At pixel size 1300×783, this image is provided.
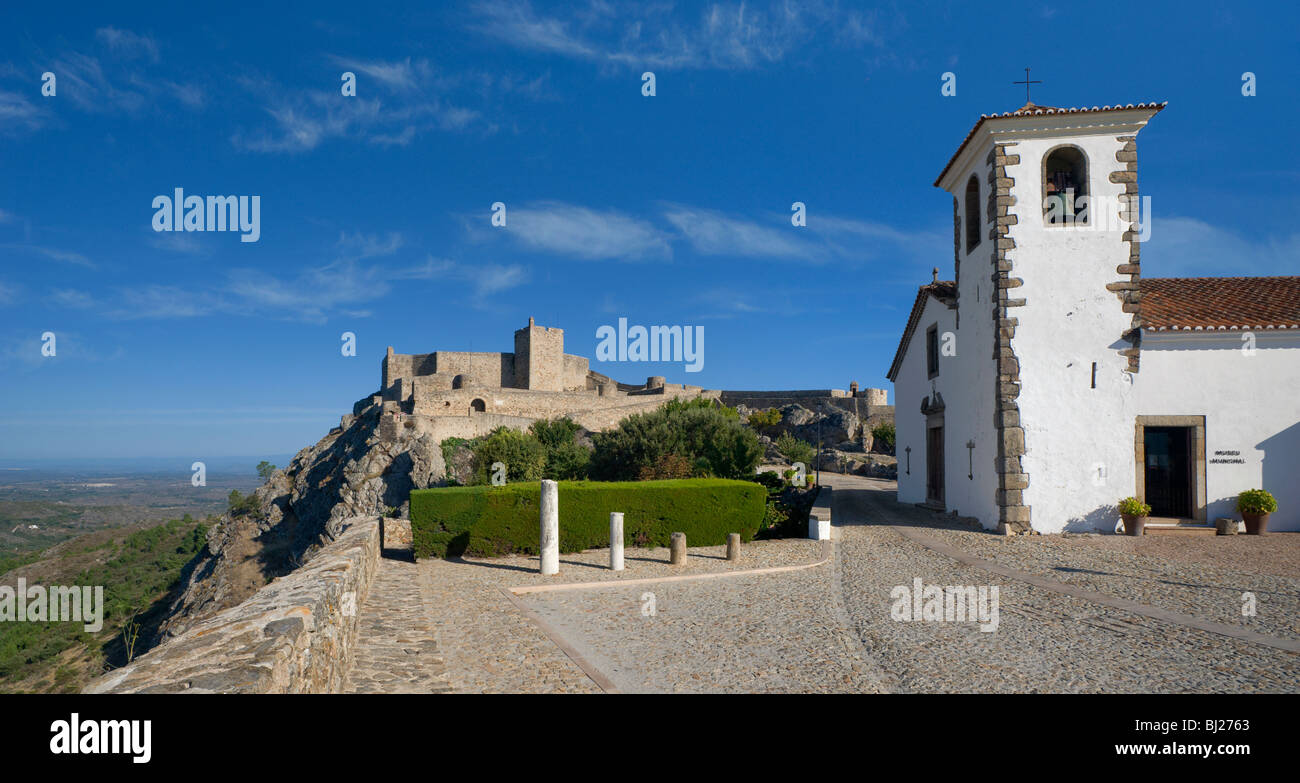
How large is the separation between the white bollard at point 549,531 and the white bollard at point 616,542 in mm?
964

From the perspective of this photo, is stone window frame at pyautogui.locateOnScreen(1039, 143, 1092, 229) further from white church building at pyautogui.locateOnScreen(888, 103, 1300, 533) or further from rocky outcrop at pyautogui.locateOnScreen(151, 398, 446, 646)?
rocky outcrop at pyautogui.locateOnScreen(151, 398, 446, 646)

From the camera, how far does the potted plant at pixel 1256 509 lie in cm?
1272

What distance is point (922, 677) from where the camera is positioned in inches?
207

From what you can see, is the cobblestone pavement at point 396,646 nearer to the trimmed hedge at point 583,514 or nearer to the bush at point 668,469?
the trimmed hedge at point 583,514

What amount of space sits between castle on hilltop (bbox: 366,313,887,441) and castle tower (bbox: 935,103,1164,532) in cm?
2781

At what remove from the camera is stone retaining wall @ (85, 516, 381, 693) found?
2934 mm

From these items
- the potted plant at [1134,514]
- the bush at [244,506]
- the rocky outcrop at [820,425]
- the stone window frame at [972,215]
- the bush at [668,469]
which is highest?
the stone window frame at [972,215]

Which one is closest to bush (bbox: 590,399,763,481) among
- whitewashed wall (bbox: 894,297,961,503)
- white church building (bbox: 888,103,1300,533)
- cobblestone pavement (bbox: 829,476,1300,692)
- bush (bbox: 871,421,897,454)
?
whitewashed wall (bbox: 894,297,961,503)

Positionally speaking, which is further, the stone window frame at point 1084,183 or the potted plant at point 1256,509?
the stone window frame at point 1084,183

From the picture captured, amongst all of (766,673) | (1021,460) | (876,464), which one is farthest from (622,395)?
(766,673)

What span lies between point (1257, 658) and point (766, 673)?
13.2 feet

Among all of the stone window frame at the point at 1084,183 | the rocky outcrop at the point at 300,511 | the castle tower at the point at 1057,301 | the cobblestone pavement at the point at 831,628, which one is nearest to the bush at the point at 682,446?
the castle tower at the point at 1057,301
